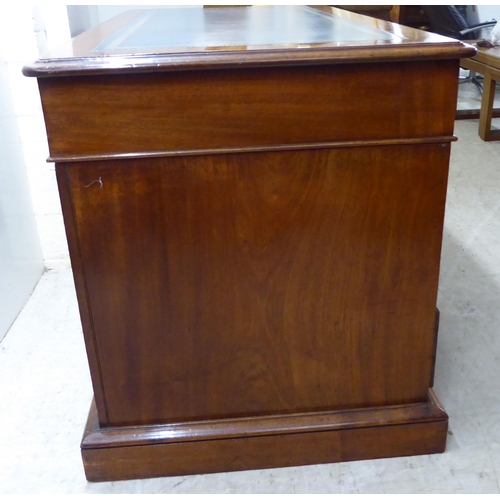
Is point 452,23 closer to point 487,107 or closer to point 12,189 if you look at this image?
point 487,107

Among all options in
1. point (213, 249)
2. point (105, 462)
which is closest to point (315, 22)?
point (213, 249)

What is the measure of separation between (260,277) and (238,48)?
439 mm

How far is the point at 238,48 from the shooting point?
1026 millimetres

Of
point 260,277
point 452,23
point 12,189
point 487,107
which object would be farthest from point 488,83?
point 260,277

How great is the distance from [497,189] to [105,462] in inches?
100

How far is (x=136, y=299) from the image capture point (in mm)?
1154

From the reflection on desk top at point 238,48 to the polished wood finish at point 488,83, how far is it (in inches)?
105

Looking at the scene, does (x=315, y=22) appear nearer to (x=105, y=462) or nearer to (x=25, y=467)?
(x=105, y=462)

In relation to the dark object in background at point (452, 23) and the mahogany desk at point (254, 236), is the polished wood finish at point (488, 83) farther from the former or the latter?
the mahogany desk at point (254, 236)

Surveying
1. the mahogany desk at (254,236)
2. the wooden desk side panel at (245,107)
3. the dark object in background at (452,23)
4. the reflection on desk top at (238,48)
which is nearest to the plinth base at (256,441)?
the mahogany desk at (254,236)

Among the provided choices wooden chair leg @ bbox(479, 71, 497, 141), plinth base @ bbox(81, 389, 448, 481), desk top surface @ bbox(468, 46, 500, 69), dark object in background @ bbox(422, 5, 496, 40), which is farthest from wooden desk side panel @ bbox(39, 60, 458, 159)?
dark object in background @ bbox(422, 5, 496, 40)

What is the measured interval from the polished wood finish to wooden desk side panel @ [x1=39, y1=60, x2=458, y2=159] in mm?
Result: 3064

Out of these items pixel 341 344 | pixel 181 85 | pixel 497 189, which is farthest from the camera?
pixel 497 189

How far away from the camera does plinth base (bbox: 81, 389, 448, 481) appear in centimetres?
126
